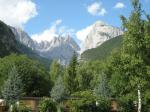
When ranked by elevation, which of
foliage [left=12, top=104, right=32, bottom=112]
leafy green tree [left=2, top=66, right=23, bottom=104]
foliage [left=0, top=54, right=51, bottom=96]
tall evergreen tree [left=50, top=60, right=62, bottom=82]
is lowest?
foliage [left=12, top=104, right=32, bottom=112]

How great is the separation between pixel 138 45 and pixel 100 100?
11251mm

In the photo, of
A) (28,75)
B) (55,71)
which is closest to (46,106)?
(28,75)

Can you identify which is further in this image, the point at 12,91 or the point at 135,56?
the point at 12,91

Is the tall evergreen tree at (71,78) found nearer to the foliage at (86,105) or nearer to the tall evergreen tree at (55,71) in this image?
the tall evergreen tree at (55,71)

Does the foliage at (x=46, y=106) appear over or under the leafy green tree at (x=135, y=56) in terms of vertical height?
under

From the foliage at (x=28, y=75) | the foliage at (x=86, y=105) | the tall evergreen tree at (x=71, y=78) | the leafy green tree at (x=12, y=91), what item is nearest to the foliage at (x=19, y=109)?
the foliage at (x=86, y=105)

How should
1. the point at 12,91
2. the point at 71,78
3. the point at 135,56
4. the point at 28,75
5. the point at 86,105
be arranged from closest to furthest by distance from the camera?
1. the point at 135,56
2. the point at 86,105
3. the point at 12,91
4. the point at 28,75
5. the point at 71,78

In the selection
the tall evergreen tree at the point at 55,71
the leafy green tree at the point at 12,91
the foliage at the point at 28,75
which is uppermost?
the tall evergreen tree at the point at 55,71

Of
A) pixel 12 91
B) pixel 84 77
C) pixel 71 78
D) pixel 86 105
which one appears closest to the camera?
pixel 86 105

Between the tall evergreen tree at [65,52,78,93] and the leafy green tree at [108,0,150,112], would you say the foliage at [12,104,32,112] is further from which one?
the tall evergreen tree at [65,52,78,93]

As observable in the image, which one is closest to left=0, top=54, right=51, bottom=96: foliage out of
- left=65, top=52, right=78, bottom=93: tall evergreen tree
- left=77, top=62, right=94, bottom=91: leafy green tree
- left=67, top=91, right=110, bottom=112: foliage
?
left=65, top=52, right=78, bottom=93: tall evergreen tree

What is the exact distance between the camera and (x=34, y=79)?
94.4m

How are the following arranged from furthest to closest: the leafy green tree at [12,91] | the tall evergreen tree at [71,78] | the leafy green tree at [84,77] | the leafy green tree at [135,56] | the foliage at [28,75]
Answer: the leafy green tree at [84,77], the tall evergreen tree at [71,78], the foliage at [28,75], the leafy green tree at [12,91], the leafy green tree at [135,56]

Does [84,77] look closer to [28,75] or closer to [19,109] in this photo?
[28,75]
